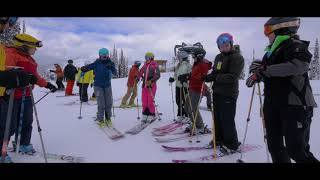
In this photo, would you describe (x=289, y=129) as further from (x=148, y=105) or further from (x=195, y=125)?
(x=148, y=105)

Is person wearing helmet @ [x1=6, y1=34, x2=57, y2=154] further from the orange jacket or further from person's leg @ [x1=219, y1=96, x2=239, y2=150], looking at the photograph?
person's leg @ [x1=219, y1=96, x2=239, y2=150]

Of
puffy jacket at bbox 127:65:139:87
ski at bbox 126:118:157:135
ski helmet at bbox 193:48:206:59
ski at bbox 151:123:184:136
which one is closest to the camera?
ski helmet at bbox 193:48:206:59

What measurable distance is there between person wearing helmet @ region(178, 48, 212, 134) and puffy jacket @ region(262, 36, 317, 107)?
2723 mm

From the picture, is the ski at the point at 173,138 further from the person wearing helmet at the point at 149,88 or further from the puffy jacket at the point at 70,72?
the puffy jacket at the point at 70,72

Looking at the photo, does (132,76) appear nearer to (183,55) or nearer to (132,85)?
(132,85)

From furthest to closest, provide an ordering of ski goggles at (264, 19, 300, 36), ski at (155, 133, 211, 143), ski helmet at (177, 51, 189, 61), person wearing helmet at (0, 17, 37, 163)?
ski helmet at (177, 51, 189, 61) < ski at (155, 133, 211, 143) < person wearing helmet at (0, 17, 37, 163) < ski goggles at (264, 19, 300, 36)

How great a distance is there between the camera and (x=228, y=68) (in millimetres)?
4719

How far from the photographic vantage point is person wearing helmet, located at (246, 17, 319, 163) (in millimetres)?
2900

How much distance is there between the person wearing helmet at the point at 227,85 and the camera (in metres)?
4.67

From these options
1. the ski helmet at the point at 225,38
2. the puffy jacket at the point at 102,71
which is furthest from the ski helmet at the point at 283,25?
the puffy jacket at the point at 102,71

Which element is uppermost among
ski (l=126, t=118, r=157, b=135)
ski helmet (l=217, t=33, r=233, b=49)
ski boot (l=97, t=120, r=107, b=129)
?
ski helmet (l=217, t=33, r=233, b=49)

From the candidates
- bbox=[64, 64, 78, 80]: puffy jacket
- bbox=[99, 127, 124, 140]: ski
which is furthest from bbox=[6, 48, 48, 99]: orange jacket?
bbox=[64, 64, 78, 80]: puffy jacket
